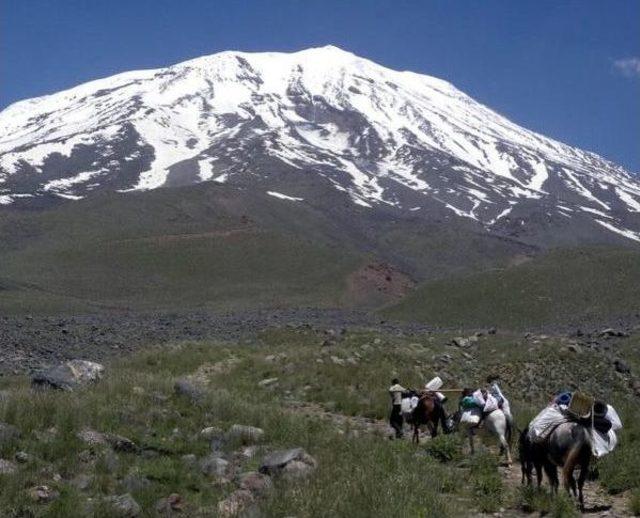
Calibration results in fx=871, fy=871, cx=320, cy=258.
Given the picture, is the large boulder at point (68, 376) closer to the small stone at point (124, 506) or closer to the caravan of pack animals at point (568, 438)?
the small stone at point (124, 506)

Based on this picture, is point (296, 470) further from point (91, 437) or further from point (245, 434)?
point (91, 437)

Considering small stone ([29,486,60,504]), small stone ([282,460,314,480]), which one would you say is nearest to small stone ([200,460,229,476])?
small stone ([282,460,314,480])

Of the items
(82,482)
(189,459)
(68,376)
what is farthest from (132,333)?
(82,482)

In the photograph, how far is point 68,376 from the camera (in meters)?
14.5

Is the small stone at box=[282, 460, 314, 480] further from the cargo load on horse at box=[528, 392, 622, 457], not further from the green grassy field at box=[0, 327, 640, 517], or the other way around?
the cargo load on horse at box=[528, 392, 622, 457]

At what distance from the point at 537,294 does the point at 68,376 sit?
102 feet

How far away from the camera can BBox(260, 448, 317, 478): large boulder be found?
9000 millimetres

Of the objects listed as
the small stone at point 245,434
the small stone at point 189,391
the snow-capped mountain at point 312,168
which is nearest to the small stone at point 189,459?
the small stone at point 245,434

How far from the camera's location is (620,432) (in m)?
12.3

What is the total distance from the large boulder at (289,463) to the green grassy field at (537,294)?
29.1 m

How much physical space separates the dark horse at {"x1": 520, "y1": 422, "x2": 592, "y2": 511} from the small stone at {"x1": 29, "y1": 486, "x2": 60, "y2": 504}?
4784 mm

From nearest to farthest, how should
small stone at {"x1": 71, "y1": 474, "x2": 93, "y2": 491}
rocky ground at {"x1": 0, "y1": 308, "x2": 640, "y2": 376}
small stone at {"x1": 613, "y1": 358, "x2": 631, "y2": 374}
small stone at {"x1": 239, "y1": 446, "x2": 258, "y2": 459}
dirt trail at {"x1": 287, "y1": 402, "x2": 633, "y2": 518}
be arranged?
small stone at {"x1": 71, "y1": 474, "x2": 93, "y2": 491} < dirt trail at {"x1": 287, "y1": 402, "x2": 633, "y2": 518} < small stone at {"x1": 239, "y1": 446, "x2": 258, "y2": 459} < small stone at {"x1": 613, "y1": 358, "x2": 631, "y2": 374} < rocky ground at {"x1": 0, "y1": 308, "x2": 640, "y2": 376}

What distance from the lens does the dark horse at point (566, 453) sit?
8.45 metres

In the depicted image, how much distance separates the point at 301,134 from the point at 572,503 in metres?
178
